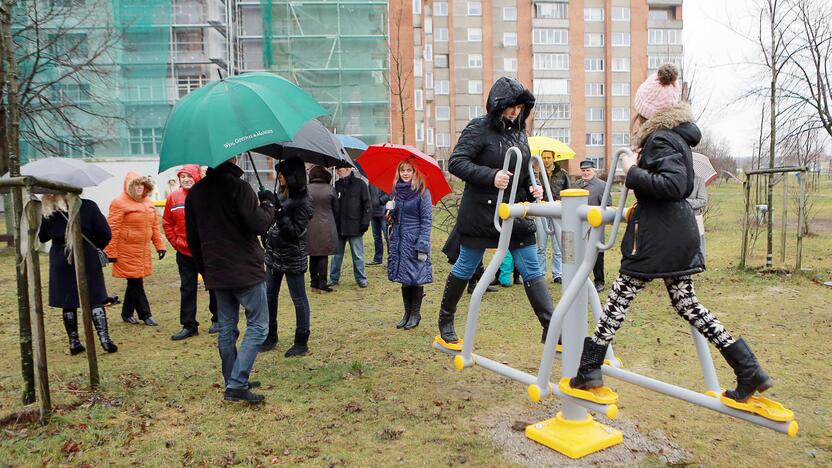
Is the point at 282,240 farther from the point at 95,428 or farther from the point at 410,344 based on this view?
the point at 95,428

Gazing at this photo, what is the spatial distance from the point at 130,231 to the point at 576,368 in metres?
5.22

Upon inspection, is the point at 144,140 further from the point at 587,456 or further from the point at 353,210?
the point at 587,456

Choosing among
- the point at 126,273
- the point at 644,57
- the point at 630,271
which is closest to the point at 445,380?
the point at 630,271

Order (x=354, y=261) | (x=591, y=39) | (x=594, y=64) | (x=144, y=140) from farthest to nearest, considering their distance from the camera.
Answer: (x=594, y=64)
(x=591, y=39)
(x=144, y=140)
(x=354, y=261)

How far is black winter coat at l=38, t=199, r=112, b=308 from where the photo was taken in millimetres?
5727

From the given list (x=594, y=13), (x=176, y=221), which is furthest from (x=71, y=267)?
(x=594, y=13)

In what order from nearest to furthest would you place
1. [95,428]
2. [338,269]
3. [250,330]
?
[95,428]
[250,330]
[338,269]

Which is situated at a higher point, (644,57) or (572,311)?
(644,57)

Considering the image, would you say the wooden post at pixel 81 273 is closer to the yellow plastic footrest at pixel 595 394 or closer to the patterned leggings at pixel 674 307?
the yellow plastic footrest at pixel 595 394

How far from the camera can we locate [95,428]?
3900 millimetres

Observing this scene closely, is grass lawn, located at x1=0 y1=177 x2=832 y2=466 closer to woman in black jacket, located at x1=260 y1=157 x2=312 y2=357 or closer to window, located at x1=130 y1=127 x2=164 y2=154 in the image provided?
woman in black jacket, located at x1=260 y1=157 x2=312 y2=357

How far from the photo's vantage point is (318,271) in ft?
29.3

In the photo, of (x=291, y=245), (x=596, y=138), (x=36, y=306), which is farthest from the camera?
(x=596, y=138)

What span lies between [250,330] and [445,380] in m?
1.45
